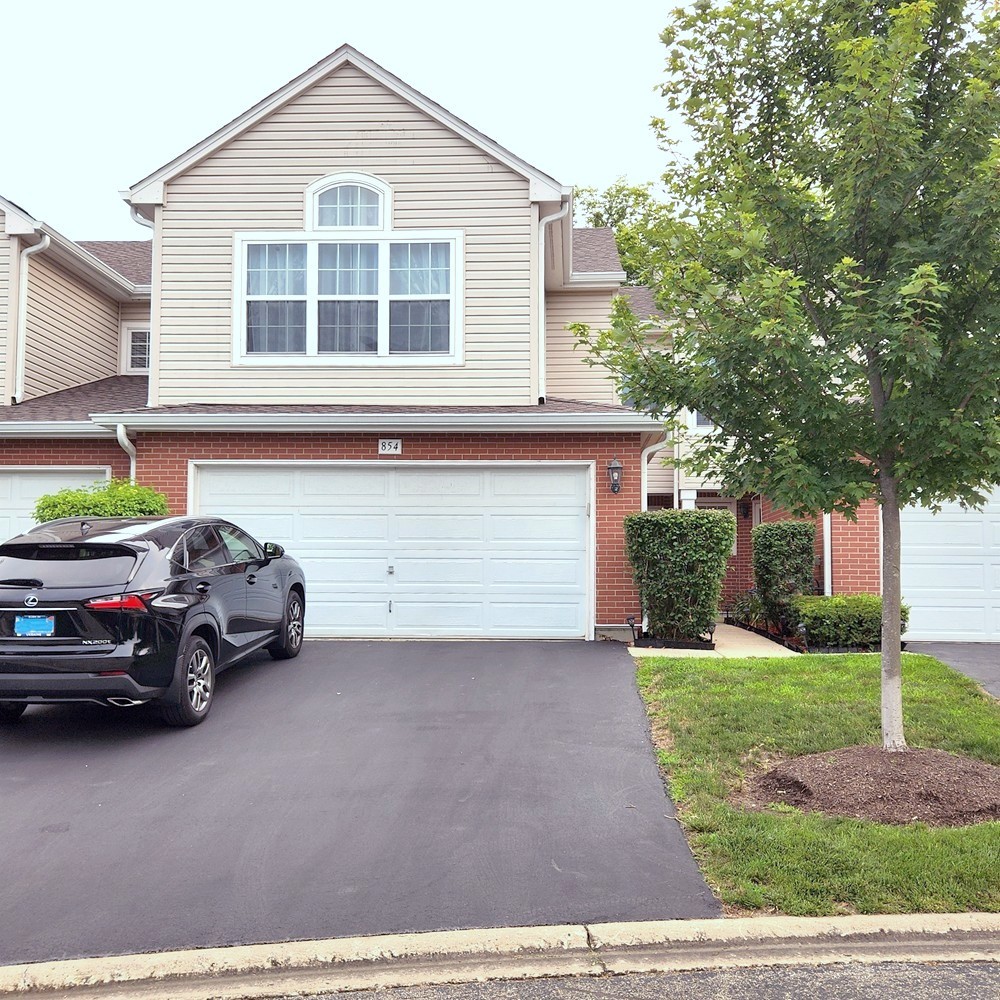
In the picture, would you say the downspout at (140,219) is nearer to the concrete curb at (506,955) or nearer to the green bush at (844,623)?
the green bush at (844,623)

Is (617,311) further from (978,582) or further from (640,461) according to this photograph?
(978,582)

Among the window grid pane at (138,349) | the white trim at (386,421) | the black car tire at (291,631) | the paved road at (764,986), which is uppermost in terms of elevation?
the window grid pane at (138,349)

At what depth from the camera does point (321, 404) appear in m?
11.7

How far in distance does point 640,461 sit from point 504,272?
131 inches

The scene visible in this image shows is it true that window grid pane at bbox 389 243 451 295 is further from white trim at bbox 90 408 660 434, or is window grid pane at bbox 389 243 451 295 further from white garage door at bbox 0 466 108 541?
white garage door at bbox 0 466 108 541

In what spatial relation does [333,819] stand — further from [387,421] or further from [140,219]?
[140,219]

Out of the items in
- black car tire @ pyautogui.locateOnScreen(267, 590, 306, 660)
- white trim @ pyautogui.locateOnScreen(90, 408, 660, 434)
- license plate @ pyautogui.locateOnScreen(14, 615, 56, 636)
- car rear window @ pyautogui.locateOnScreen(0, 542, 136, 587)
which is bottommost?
black car tire @ pyautogui.locateOnScreen(267, 590, 306, 660)

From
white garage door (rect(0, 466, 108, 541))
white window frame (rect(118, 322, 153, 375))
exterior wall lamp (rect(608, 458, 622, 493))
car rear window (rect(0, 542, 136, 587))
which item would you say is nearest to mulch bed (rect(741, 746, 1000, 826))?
car rear window (rect(0, 542, 136, 587))

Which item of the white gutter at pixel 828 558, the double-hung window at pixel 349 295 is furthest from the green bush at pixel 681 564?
the double-hung window at pixel 349 295

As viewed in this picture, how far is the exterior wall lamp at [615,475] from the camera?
10711mm

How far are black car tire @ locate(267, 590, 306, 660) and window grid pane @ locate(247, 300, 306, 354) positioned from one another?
13.0 ft

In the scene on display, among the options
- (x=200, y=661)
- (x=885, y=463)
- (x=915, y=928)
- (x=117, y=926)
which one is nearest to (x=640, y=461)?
(x=885, y=463)

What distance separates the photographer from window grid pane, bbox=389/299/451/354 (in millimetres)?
11852

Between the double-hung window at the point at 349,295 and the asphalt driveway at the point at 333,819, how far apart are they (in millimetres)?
5341
